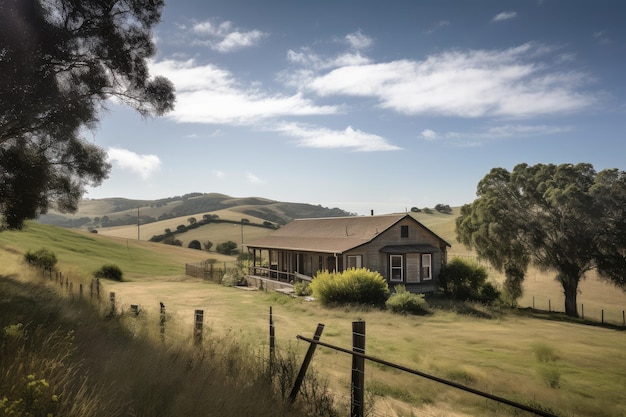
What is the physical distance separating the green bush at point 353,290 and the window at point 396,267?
15.7 feet

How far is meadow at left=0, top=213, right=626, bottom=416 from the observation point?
32.2ft

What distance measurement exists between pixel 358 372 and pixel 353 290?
20283 mm

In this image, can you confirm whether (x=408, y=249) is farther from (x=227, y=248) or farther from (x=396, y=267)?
(x=227, y=248)

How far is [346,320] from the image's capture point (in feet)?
73.0

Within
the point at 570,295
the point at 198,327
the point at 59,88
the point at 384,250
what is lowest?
the point at 570,295

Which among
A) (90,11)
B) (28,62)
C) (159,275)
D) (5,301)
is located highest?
(90,11)

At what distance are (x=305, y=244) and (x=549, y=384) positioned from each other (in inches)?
1018

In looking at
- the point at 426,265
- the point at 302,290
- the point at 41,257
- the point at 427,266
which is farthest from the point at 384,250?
the point at 41,257

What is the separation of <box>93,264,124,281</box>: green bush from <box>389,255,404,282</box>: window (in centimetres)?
2849

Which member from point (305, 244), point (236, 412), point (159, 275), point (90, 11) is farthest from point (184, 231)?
point (236, 412)

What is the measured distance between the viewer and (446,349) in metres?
15.7

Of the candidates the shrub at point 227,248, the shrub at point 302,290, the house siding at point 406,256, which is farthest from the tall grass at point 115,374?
the shrub at point 227,248

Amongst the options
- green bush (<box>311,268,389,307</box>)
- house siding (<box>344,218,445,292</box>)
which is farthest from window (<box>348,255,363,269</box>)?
green bush (<box>311,268,389,307</box>)

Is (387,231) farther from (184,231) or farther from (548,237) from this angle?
(184,231)
